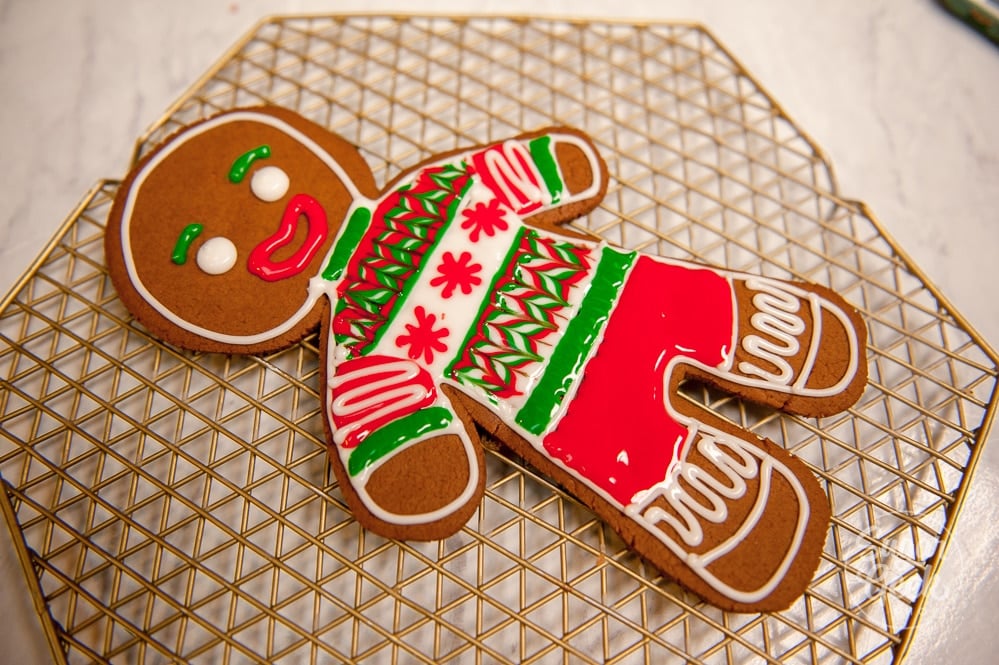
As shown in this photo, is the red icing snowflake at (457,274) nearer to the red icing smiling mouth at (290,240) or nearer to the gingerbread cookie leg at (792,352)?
the red icing smiling mouth at (290,240)

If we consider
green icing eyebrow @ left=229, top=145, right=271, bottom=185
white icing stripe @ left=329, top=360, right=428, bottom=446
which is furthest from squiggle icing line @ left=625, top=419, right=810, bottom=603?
green icing eyebrow @ left=229, top=145, right=271, bottom=185

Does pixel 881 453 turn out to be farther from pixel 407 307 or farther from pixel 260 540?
pixel 260 540

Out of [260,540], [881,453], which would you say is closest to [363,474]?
[260,540]

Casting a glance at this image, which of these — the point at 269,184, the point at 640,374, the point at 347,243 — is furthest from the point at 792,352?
the point at 269,184

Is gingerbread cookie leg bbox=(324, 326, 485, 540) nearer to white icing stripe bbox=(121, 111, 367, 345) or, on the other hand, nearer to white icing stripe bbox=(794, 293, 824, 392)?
white icing stripe bbox=(121, 111, 367, 345)

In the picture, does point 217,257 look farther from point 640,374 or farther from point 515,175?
point 640,374

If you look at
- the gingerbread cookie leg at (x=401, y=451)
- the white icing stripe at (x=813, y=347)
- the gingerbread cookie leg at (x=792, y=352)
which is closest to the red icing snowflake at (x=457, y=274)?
the gingerbread cookie leg at (x=401, y=451)
